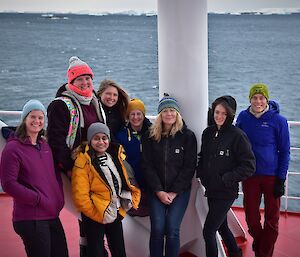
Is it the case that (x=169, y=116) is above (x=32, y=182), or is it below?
above

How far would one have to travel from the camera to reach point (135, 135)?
11.6 ft

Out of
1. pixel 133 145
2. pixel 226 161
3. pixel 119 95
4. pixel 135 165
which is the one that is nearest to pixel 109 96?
pixel 119 95

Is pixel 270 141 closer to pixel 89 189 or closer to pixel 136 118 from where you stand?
pixel 136 118

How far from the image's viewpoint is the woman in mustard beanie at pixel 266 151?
3.47 m

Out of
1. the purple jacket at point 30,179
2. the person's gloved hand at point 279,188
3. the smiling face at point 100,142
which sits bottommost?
the person's gloved hand at point 279,188

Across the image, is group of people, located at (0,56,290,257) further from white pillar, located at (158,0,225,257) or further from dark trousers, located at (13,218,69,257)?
white pillar, located at (158,0,225,257)

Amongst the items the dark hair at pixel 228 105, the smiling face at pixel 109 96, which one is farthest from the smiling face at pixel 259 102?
the smiling face at pixel 109 96

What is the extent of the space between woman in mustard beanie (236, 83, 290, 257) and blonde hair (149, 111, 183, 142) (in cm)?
42

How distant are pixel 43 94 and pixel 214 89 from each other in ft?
30.1

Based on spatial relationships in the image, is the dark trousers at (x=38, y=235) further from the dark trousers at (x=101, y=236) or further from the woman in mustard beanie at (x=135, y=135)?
the woman in mustard beanie at (x=135, y=135)

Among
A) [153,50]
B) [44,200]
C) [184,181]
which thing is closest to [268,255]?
[184,181]

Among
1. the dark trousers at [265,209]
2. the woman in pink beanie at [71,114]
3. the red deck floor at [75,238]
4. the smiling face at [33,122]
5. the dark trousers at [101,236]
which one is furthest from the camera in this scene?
the red deck floor at [75,238]

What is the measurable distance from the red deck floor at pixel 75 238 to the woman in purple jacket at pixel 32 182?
43.5 inches

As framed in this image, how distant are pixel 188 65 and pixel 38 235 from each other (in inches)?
58.9
